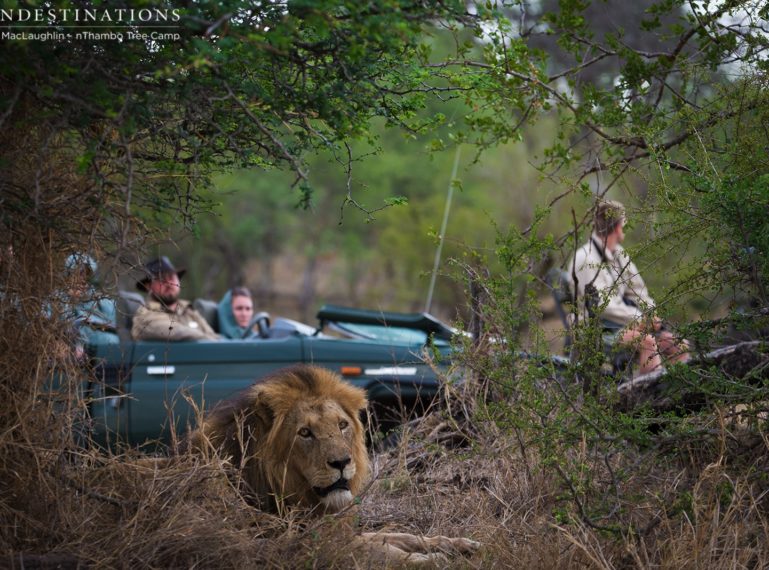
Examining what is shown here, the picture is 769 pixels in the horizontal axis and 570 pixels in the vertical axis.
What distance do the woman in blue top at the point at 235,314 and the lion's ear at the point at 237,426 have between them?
4.19 meters

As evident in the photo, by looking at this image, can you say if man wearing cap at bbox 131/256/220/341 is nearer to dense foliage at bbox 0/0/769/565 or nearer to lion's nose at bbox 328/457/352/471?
dense foliage at bbox 0/0/769/565

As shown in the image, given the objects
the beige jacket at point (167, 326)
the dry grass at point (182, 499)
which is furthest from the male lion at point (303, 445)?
the beige jacket at point (167, 326)

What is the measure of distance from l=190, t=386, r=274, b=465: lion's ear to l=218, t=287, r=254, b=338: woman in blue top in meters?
4.19

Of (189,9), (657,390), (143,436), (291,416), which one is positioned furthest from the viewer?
(143,436)

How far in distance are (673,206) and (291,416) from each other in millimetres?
2272

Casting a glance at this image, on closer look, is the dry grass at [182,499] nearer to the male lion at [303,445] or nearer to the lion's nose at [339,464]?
the male lion at [303,445]

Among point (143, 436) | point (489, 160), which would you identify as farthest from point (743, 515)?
point (489, 160)

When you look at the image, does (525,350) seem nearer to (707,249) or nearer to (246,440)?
(707,249)

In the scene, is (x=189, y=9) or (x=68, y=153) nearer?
(x=189, y=9)

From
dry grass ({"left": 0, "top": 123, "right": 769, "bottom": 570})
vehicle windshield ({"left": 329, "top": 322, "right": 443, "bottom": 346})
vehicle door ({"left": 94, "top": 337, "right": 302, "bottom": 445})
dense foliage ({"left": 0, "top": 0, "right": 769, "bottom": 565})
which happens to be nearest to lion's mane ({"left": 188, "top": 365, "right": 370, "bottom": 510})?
dry grass ({"left": 0, "top": 123, "right": 769, "bottom": 570})

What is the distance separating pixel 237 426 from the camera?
17.5 ft

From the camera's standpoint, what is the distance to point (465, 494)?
5965mm

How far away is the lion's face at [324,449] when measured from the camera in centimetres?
508

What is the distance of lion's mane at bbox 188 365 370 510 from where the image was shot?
5.27 m
